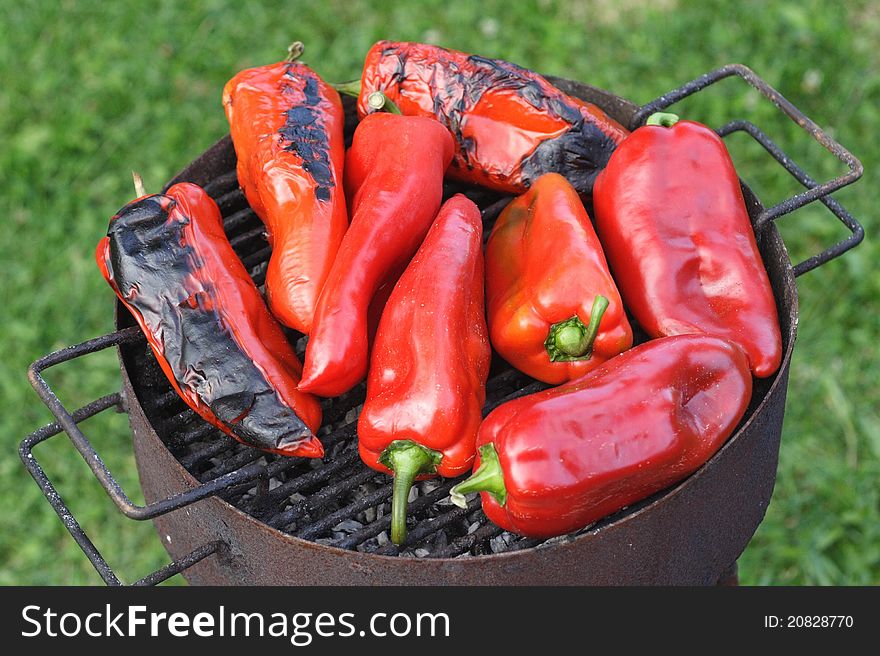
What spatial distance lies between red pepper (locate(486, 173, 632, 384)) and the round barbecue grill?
0.15m

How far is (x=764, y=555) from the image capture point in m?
3.75

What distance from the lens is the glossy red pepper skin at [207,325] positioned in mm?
2256

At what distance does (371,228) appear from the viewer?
2424 millimetres

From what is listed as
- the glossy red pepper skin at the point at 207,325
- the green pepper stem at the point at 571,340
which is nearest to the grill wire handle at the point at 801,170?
the green pepper stem at the point at 571,340

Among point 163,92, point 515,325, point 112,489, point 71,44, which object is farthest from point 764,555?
point 71,44

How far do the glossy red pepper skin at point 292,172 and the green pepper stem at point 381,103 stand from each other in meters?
0.10

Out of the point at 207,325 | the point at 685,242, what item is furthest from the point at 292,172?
the point at 685,242

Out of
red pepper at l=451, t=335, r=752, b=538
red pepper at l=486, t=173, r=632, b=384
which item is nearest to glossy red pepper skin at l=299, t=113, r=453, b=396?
red pepper at l=486, t=173, r=632, b=384

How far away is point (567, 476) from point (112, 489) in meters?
0.92

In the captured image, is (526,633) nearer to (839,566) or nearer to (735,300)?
(735,300)

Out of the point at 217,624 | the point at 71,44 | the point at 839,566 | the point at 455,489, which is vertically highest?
the point at 71,44

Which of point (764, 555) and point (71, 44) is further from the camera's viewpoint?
point (71, 44)

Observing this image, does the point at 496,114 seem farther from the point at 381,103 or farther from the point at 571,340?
the point at 571,340

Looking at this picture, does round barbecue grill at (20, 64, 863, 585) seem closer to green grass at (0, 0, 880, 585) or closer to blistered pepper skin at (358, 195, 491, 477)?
blistered pepper skin at (358, 195, 491, 477)
